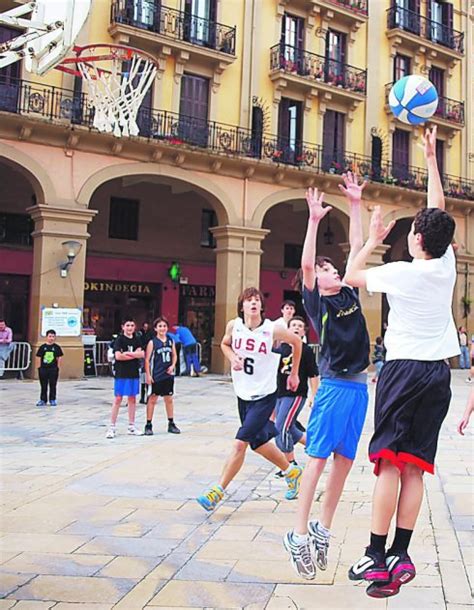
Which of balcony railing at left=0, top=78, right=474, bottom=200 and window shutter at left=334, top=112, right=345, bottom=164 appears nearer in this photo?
balcony railing at left=0, top=78, right=474, bottom=200

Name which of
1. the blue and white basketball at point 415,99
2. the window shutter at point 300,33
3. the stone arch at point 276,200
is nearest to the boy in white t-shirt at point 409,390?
the blue and white basketball at point 415,99

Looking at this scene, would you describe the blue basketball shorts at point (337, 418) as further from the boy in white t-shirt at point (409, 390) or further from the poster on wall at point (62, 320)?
the poster on wall at point (62, 320)

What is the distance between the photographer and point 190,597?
3842mm

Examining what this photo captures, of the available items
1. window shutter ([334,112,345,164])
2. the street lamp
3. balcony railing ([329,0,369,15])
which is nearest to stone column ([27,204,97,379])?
the street lamp

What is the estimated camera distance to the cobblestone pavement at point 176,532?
12.7 ft

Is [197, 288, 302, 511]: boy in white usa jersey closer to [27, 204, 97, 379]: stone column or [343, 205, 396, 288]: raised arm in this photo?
[343, 205, 396, 288]: raised arm

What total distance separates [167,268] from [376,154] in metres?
9.47

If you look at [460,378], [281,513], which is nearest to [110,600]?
[281,513]

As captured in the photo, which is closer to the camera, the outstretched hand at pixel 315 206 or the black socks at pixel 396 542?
the black socks at pixel 396 542

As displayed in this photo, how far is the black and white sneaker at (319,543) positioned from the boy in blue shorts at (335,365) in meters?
0.06

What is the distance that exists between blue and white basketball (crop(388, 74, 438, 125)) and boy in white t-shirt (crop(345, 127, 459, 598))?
159 inches

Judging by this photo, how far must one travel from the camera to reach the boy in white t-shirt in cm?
341

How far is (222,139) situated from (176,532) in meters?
18.6

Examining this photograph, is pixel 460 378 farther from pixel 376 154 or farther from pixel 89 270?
pixel 89 270
